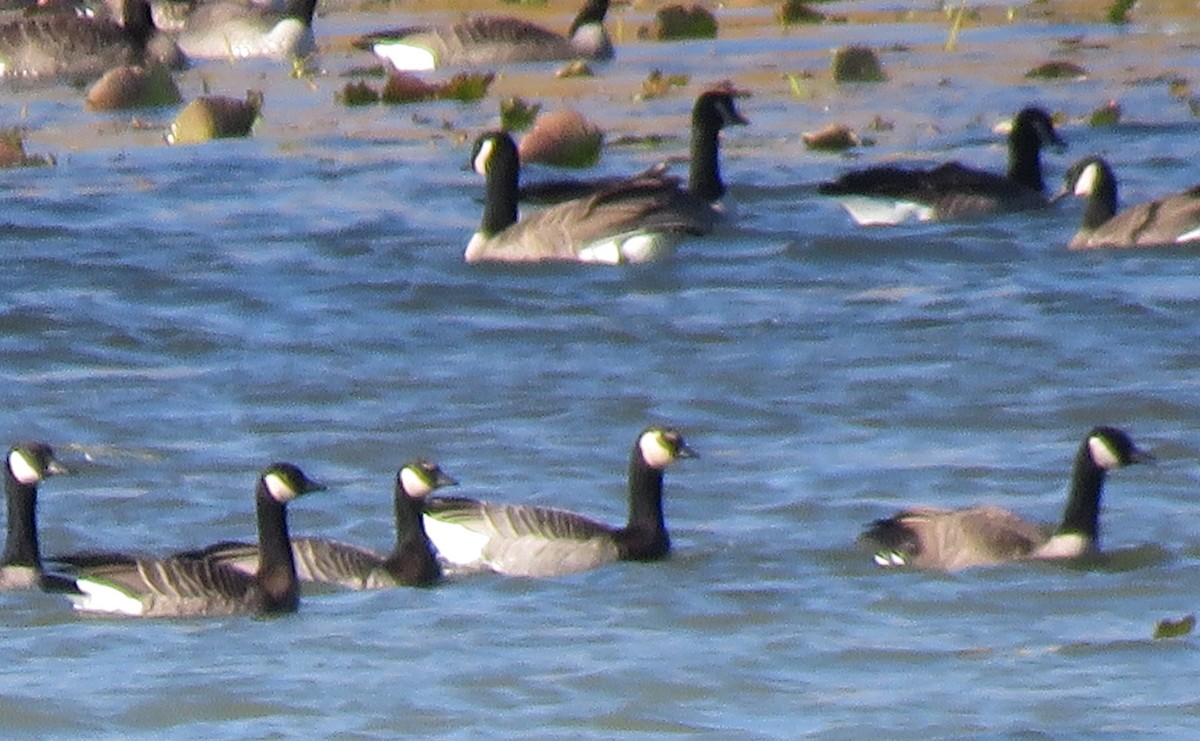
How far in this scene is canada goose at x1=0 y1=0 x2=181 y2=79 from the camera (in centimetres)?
2819

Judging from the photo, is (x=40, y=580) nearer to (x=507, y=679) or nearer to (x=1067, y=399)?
(x=507, y=679)

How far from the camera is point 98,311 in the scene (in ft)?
57.8

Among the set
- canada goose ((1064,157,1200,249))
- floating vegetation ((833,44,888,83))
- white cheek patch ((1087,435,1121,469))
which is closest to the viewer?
white cheek patch ((1087,435,1121,469))

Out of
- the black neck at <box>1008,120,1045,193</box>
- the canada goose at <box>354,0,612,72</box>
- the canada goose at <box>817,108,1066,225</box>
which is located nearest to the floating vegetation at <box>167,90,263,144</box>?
the canada goose at <box>354,0,612,72</box>

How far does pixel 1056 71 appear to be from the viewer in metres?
25.0

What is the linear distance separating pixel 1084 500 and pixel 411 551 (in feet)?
8.35

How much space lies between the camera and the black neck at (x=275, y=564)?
11.1 metres

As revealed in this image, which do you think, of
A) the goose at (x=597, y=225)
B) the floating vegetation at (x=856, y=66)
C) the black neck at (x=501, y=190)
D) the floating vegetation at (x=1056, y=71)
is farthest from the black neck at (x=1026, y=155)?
the floating vegetation at (x=1056, y=71)

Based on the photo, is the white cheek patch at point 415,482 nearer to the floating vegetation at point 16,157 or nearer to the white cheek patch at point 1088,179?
the white cheek patch at point 1088,179

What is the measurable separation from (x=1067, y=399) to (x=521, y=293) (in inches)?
171

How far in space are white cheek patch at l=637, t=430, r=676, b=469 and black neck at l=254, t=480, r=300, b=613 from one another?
1.52 m

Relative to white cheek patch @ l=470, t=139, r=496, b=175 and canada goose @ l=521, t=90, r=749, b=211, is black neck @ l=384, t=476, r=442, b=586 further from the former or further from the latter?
canada goose @ l=521, t=90, r=749, b=211

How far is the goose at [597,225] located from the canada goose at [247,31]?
31.4 ft

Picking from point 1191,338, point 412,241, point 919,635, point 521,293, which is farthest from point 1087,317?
point 919,635
